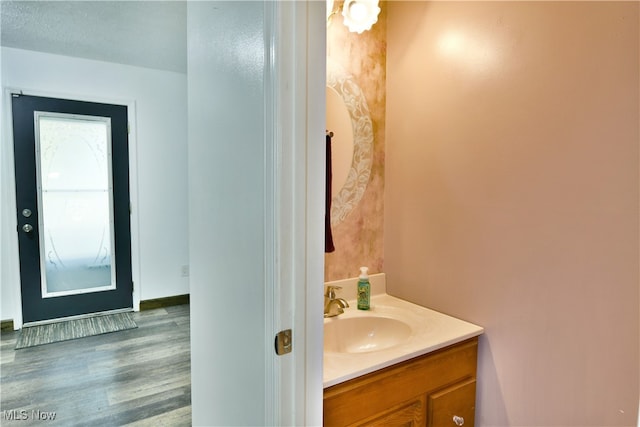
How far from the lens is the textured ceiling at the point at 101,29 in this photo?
2275mm

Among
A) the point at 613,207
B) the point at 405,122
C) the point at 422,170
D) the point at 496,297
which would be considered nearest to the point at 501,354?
the point at 496,297

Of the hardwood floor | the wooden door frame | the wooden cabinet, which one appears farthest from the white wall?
the wooden cabinet

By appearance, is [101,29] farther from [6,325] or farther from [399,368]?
[399,368]

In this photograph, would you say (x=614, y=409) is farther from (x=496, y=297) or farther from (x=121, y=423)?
(x=121, y=423)

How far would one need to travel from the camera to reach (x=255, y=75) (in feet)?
2.75

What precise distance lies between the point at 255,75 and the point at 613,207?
3.34 feet

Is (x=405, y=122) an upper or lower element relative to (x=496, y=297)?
upper

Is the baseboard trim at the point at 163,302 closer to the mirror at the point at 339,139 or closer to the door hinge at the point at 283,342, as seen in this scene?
the mirror at the point at 339,139

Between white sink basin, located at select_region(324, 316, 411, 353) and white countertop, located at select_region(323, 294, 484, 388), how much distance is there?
0.07ft

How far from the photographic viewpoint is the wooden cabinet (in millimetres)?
1018

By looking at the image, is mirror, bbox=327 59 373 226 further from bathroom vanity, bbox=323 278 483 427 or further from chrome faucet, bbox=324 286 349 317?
bathroom vanity, bbox=323 278 483 427

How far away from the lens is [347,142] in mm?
1619

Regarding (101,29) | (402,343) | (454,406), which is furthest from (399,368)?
(101,29)

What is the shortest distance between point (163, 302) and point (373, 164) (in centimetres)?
301
